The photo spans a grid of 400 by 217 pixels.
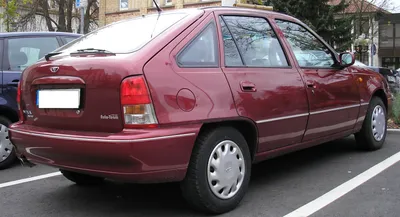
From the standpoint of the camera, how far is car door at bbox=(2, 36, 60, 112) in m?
5.21

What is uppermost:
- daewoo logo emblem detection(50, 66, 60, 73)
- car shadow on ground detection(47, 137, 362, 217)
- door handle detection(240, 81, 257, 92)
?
daewoo logo emblem detection(50, 66, 60, 73)

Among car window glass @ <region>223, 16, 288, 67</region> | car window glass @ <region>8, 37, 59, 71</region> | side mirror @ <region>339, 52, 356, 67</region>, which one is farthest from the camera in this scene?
car window glass @ <region>8, 37, 59, 71</region>

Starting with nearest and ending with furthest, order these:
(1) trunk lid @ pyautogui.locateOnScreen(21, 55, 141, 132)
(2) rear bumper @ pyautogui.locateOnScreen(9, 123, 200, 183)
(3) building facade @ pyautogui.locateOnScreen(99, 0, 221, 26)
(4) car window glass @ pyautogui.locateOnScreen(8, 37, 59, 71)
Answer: (2) rear bumper @ pyautogui.locateOnScreen(9, 123, 200, 183)
(1) trunk lid @ pyautogui.locateOnScreen(21, 55, 141, 132)
(4) car window glass @ pyautogui.locateOnScreen(8, 37, 59, 71)
(3) building facade @ pyautogui.locateOnScreen(99, 0, 221, 26)

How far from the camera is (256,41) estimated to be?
4.04 metres

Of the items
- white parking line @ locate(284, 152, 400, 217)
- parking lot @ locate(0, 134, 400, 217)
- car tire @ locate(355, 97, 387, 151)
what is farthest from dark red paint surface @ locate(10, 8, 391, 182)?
car tire @ locate(355, 97, 387, 151)

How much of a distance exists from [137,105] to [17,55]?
3.17 metres

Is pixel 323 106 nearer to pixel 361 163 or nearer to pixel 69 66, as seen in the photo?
pixel 361 163

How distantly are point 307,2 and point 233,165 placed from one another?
17731mm

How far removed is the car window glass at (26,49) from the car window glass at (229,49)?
2.97m

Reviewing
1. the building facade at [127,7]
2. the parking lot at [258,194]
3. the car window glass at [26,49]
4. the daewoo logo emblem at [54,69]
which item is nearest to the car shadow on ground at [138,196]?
the parking lot at [258,194]

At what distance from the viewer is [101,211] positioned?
364 cm

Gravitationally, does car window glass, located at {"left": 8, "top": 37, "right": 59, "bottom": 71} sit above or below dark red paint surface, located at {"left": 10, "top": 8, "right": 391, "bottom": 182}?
above

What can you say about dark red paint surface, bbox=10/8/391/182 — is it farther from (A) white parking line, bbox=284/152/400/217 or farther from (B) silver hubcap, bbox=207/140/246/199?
(A) white parking line, bbox=284/152/400/217

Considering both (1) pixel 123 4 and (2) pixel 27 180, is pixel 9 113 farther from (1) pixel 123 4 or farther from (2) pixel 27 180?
(1) pixel 123 4
